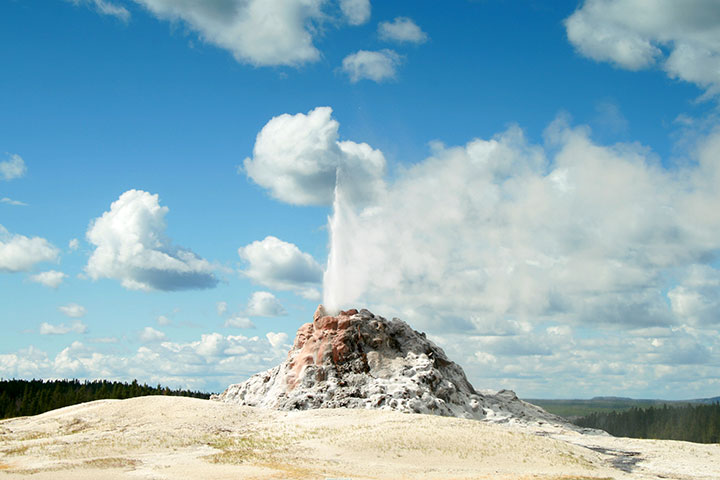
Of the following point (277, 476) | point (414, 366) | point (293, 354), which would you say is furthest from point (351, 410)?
point (277, 476)

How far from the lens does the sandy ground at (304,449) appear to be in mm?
39781

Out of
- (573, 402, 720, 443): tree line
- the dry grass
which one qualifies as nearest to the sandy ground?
the dry grass

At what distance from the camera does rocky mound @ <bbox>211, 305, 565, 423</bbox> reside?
65938 mm

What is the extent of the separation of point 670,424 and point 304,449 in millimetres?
140683

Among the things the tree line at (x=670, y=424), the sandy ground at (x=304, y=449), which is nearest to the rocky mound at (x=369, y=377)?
the sandy ground at (x=304, y=449)

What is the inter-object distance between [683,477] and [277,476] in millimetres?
30382

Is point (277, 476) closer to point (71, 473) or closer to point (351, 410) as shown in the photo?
point (71, 473)

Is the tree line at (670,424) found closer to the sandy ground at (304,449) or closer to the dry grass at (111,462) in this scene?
the sandy ground at (304,449)

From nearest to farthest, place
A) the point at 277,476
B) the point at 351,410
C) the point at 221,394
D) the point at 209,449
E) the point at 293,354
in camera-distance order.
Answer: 1. the point at 277,476
2. the point at 209,449
3. the point at 351,410
4. the point at 293,354
5. the point at 221,394

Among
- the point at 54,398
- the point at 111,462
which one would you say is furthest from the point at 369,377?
the point at 54,398

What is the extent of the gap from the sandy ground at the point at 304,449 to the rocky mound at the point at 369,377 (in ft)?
21.7

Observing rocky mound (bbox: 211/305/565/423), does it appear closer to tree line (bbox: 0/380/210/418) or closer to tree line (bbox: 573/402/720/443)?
tree line (bbox: 0/380/210/418)

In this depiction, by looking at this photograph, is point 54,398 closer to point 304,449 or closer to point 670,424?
point 304,449

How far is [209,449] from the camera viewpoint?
47094 mm
